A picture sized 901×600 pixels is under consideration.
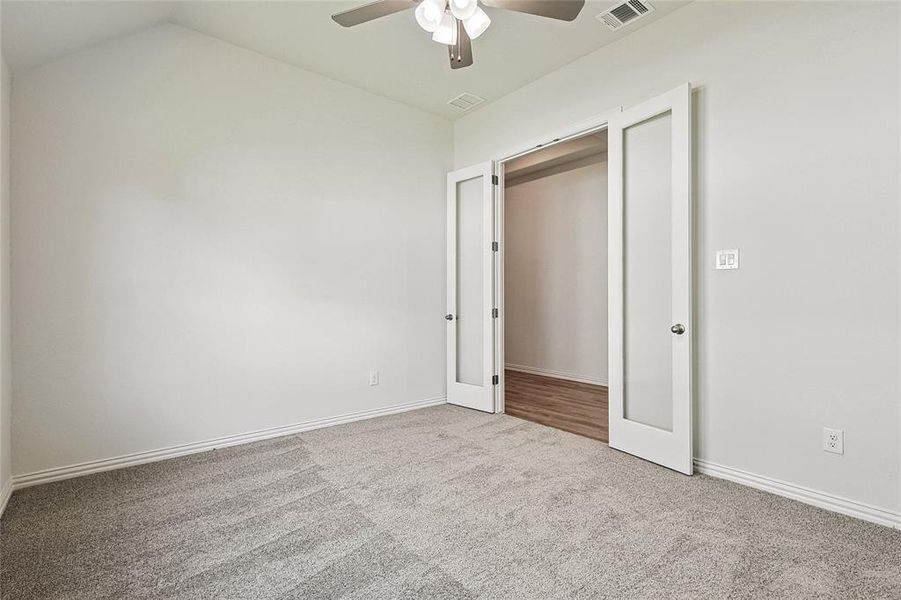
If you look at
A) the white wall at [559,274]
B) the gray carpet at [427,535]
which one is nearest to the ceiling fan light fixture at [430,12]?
the gray carpet at [427,535]

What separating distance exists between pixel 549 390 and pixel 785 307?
9.80 feet

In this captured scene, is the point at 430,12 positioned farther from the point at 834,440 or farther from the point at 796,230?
the point at 834,440

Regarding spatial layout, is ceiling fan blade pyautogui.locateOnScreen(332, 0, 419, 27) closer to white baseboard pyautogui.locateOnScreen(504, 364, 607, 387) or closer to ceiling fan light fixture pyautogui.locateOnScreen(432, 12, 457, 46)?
ceiling fan light fixture pyautogui.locateOnScreen(432, 12, 457, 46)

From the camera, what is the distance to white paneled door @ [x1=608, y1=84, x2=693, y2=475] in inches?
103

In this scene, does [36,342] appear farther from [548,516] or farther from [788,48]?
[788,48]

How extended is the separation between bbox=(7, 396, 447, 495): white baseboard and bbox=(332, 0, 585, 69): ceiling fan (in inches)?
112

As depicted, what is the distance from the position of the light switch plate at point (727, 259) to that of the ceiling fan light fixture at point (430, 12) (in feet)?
6.83

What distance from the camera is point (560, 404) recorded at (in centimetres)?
439

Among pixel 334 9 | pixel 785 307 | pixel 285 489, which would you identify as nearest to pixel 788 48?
pixel 785 307

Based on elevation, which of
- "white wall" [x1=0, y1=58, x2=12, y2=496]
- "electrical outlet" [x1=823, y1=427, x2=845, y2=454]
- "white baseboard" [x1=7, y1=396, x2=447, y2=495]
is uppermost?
"white wall" [x1=0, y1=58, x2=12, y2=496]

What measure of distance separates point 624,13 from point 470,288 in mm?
2506

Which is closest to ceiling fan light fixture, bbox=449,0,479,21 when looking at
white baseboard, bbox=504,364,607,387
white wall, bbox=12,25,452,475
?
white wall, bbox=12,25,452,475

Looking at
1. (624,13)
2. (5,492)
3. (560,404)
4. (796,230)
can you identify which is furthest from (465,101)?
(5,492)

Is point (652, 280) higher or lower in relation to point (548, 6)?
lower
